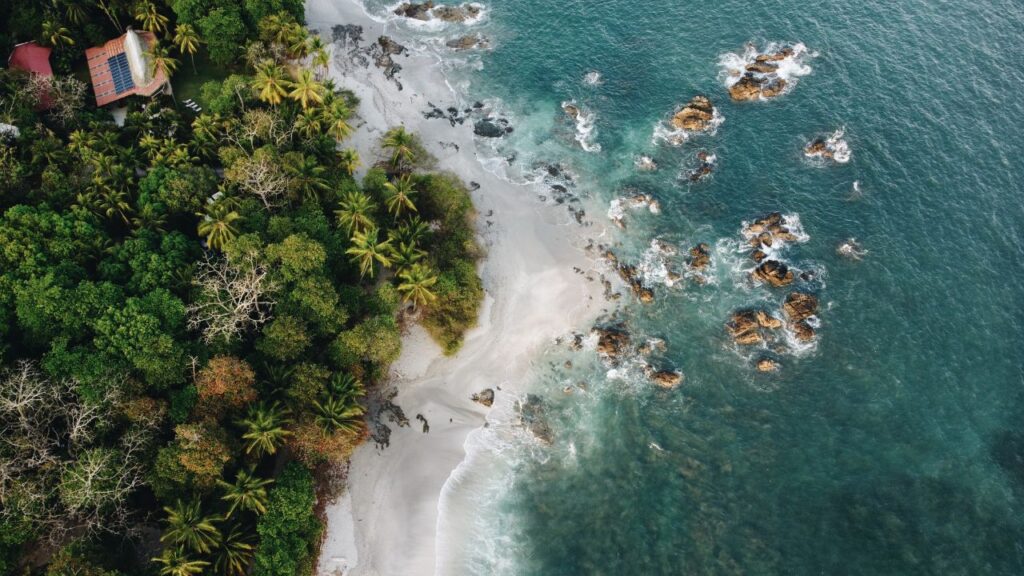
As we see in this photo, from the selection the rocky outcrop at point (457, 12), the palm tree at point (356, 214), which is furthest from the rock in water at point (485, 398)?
the rocky outcrop at point (457, 12)

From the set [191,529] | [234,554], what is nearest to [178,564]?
[191,529]

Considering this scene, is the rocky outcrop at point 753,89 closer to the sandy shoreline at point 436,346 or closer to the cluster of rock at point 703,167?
the cluster of rock at point 703,167

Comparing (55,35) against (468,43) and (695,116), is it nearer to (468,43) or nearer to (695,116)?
(468,43)

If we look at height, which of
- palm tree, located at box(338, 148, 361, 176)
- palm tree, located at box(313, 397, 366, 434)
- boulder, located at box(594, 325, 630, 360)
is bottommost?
boulder, located at box(594, 325, 630, 360)

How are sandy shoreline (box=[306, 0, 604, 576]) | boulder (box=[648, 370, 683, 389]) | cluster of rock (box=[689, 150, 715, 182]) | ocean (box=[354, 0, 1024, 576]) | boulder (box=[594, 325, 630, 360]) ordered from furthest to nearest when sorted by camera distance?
1. cluster of rock (box=[689, 150, 715, 182])
2. boulder (box=[594, 325, 630, 360])
3. boulder (box=[648, 370, 683, 389])
4. ocean (box=[354, 0, 1024, 576])
5. sandy shoreline (box=[306, 0, 604, 576])

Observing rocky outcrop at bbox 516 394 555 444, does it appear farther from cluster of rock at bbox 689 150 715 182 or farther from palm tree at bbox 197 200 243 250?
cluster of rock at bbox 689 150 715 182

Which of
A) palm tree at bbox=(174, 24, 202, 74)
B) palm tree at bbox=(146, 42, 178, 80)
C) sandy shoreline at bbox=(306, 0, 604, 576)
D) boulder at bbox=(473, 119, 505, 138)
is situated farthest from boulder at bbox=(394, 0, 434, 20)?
palm tree at bbox=(146, 42, 178, 80)

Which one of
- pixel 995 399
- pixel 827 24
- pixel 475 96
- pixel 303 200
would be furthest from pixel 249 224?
pixel 827 24
